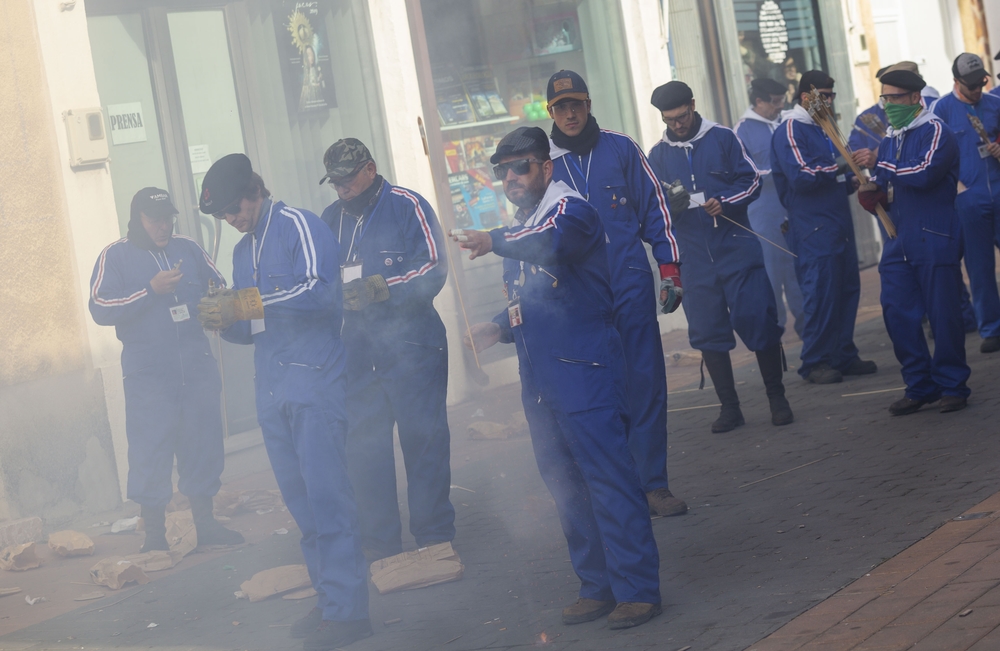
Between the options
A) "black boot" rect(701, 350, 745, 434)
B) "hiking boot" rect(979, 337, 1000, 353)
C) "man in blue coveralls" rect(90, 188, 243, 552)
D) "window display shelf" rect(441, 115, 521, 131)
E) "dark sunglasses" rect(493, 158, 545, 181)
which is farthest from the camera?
"window display shelf" rect(441, 115, 521, 131)

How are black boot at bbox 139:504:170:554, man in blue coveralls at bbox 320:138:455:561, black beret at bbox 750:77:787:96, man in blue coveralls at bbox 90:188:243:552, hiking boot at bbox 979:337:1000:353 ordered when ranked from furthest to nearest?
black beret at bbox 750:77:787:96
hiking boot at bbox 979:337:1000:353
man in blue coveralls at bbox 90:188:243:552
black boot at bbox 139:504:170:554
man in blue coveralls at bbox 320:138:455:561

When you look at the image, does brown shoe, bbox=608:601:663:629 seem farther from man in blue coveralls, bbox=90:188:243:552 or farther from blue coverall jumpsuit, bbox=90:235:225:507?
blue coverall jumpsuit, bbox=90:235:225:507

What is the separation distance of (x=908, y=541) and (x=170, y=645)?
309 centimetres

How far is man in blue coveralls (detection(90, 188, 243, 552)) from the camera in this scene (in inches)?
270

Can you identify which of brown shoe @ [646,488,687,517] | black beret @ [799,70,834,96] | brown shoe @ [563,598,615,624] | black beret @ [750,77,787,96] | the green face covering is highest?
black beret @ [750,77,787,96]

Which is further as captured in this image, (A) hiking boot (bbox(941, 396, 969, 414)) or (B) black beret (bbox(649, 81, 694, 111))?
(B) black beret (bbox(649, 81, 694, 111))

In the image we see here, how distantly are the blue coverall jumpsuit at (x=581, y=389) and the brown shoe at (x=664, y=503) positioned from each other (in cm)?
133

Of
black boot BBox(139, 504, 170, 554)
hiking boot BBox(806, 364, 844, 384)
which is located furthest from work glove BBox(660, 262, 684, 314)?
black boot BBox(139, 504, 170, 554)

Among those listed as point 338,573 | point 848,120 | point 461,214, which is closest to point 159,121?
point 461,214

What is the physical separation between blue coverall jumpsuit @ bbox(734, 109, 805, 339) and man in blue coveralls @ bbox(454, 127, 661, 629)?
5881 millimetres

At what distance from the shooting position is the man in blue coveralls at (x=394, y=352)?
223 inches

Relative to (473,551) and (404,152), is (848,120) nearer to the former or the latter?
(404,152)

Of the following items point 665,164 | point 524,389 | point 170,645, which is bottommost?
point 170,645

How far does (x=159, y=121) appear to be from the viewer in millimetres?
9141
